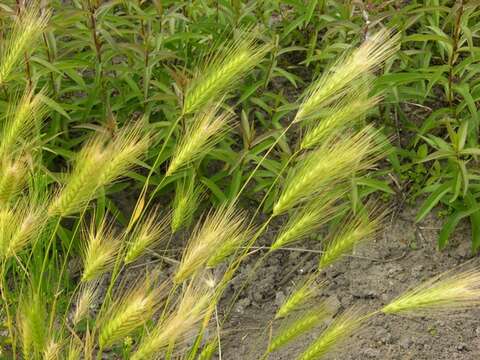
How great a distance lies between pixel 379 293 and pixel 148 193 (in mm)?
948

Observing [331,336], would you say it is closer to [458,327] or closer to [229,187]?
[458,327]

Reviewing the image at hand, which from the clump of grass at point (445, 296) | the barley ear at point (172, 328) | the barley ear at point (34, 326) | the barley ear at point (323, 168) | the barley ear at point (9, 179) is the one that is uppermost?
the barley ear at point (9, 179)

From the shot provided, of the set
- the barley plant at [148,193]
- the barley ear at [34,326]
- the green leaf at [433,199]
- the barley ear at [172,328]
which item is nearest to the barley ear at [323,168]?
the barley plant at [148,193]

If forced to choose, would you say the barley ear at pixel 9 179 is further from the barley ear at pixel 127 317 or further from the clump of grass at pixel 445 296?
the clump of grass at pixel 445 296

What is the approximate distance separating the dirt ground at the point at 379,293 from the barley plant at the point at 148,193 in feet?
0.23

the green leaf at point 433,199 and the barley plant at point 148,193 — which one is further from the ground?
the barley plant at point 148,193

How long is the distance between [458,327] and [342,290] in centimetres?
41

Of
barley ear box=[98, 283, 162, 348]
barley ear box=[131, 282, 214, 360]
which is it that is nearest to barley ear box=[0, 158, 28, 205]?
barley ear box=[98, 283, 162, 348]

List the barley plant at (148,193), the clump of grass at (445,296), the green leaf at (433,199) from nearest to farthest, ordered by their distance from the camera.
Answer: the clump of grass at (445,296) < the barley plant at (148,193) < the green leaf at (433,199)

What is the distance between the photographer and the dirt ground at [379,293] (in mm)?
2914

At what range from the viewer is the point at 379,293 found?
3.12 m

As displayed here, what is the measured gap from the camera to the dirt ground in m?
2.91

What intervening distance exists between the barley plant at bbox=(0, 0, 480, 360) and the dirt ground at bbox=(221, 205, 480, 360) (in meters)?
0.07

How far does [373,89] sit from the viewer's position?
3291 millimetres
